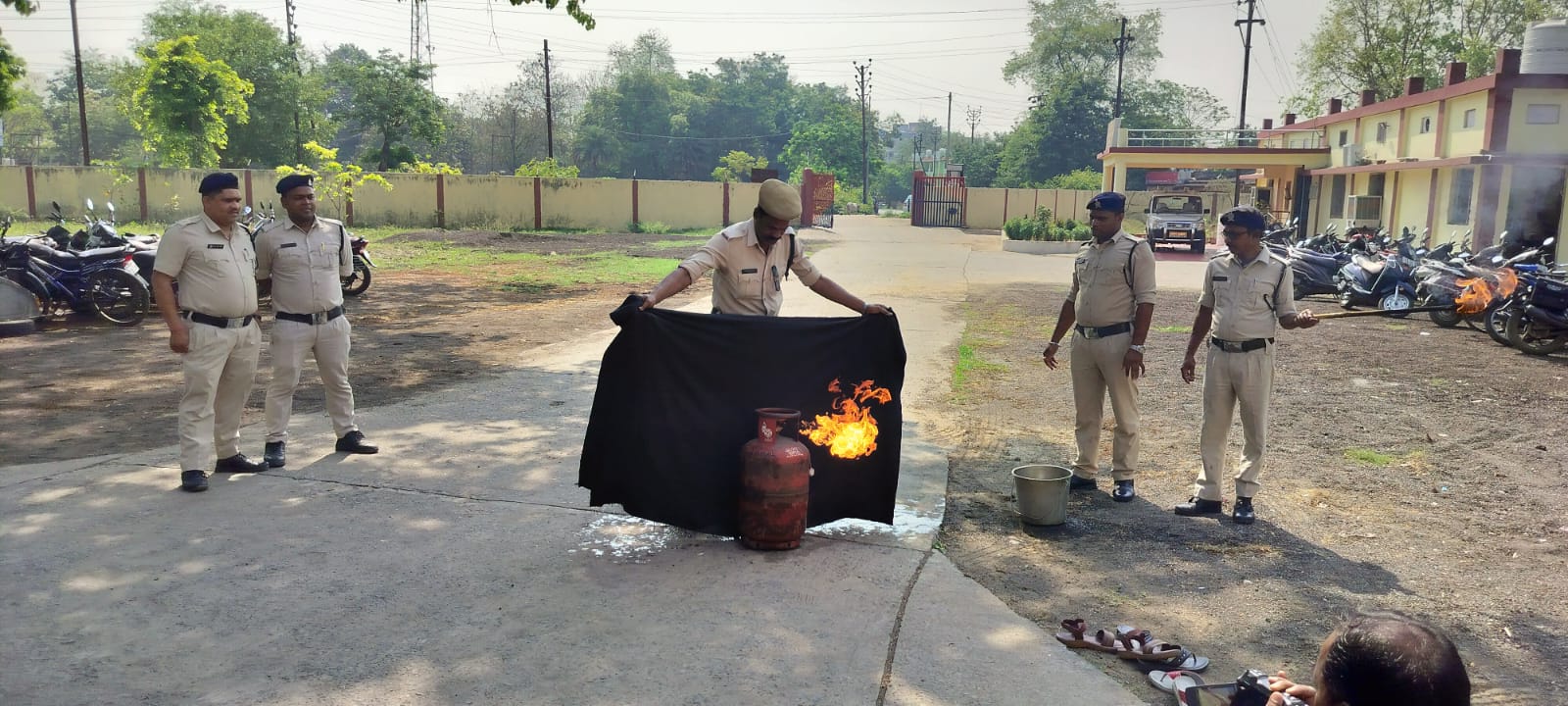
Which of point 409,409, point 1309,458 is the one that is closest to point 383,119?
point 409,409

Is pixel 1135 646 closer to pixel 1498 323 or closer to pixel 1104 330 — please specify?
pixel 1104 330

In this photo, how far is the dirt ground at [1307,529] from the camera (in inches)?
163

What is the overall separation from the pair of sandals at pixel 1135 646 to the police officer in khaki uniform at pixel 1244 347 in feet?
6.43

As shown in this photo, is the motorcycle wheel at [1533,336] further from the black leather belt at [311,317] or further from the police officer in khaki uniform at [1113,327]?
the black leather belt at [311,317]

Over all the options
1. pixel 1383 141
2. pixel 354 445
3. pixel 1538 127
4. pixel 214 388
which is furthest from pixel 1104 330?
pixel 1383 141

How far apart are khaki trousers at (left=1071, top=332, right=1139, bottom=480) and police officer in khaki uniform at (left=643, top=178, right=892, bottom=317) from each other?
1.59m

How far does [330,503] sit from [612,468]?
5.64ft

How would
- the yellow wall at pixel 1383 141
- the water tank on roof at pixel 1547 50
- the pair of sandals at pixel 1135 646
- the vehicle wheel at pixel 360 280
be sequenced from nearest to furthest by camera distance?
the pair of sandals at pixel 1135 646 → the vehicle wheel at pixel 360 280 → the water tank on roof at pixel 1547 50 → the yellow wall at pixel 1383 141

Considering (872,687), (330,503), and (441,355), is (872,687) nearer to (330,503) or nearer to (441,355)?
(330,503)

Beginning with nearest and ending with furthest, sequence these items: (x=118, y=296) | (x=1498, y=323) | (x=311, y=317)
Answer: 1. (x=311, y=317)
2. (x=1498, y=323)
3. (x=118, y=296)

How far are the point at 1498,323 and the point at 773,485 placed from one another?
1156 centimetres

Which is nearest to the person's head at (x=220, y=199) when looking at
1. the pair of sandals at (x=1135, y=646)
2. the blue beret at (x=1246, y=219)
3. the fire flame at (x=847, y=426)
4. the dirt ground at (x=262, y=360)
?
the dirt ground at (x=262, y=360)

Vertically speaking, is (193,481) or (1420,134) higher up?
(1420,134)

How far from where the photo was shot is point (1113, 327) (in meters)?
5.84
